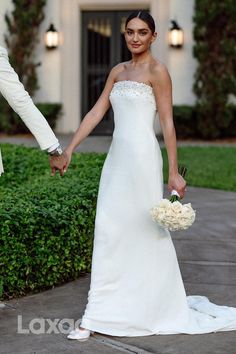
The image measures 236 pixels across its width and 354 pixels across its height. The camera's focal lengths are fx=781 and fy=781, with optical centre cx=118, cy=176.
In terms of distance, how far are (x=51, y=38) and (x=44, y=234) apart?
1365 centimetres

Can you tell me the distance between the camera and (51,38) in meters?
18.5

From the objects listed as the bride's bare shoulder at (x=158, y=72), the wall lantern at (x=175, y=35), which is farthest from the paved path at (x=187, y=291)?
the wall lantern at (x=175, y=35)

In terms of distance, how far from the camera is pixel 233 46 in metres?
17.1

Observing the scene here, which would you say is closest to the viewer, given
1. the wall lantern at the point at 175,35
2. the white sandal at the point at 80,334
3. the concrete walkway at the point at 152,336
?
the concrete walkway at the point at 152,336

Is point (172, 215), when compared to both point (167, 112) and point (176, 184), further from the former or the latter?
point (167, 112)

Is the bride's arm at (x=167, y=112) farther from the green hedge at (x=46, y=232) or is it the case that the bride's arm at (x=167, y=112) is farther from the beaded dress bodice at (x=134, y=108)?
the green hedge at (x=46, y=232)

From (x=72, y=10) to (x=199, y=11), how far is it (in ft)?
10.5

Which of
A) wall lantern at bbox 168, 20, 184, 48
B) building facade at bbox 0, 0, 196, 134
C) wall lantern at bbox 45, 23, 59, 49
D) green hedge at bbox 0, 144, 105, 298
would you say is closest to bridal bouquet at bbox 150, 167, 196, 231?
green hedge at bbox 0, 144, 105, 298

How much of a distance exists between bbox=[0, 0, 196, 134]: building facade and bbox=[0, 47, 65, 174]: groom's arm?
1357cm

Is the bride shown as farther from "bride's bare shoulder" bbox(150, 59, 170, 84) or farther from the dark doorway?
the dark doorway

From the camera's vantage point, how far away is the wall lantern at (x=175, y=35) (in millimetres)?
17766

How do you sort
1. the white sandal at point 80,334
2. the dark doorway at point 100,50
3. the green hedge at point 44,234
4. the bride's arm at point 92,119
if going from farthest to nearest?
the dark doorway at point 100,50 < the green hedge at point 44,234 < the bride's arm at point 92,119 < the white sandal at point 80,334

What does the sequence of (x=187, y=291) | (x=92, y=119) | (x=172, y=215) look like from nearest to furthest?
1. (x=172, y=215)
2. (x=92, y=119)
3. (x=187, y=291)

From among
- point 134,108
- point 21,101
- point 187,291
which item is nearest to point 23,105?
point 21,101
